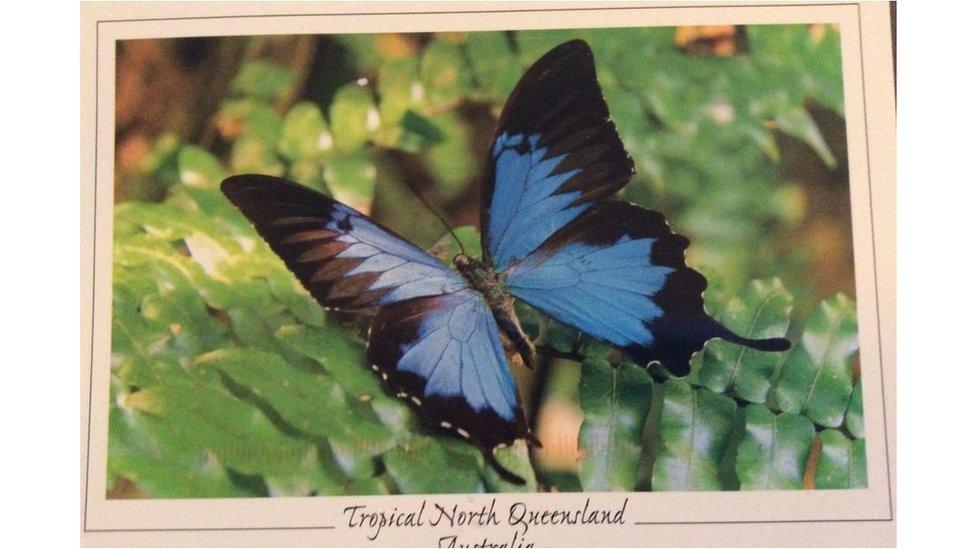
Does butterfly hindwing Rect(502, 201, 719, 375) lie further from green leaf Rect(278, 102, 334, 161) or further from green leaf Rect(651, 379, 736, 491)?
green leaf Rect(278, 102, 334, 161)

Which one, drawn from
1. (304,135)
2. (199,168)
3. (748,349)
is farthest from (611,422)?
(199,168)

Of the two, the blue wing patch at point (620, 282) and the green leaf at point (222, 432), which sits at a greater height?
the blue wing patch at point (620, 282)

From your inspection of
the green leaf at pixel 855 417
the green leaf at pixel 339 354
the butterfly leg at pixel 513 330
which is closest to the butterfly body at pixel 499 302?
the butterfly leg at pixel 513 330

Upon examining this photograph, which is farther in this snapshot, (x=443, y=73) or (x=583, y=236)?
(x=443, y=73)

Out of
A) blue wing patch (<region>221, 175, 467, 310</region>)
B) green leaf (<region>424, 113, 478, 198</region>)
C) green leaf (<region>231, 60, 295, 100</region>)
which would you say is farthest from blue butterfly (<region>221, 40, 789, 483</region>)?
green leaf (<region>231, 60, 295, 100</region>)

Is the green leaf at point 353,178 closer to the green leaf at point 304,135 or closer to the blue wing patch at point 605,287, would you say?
the green leaf at point 304,135

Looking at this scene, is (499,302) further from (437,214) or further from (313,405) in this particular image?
→ (313,405)
